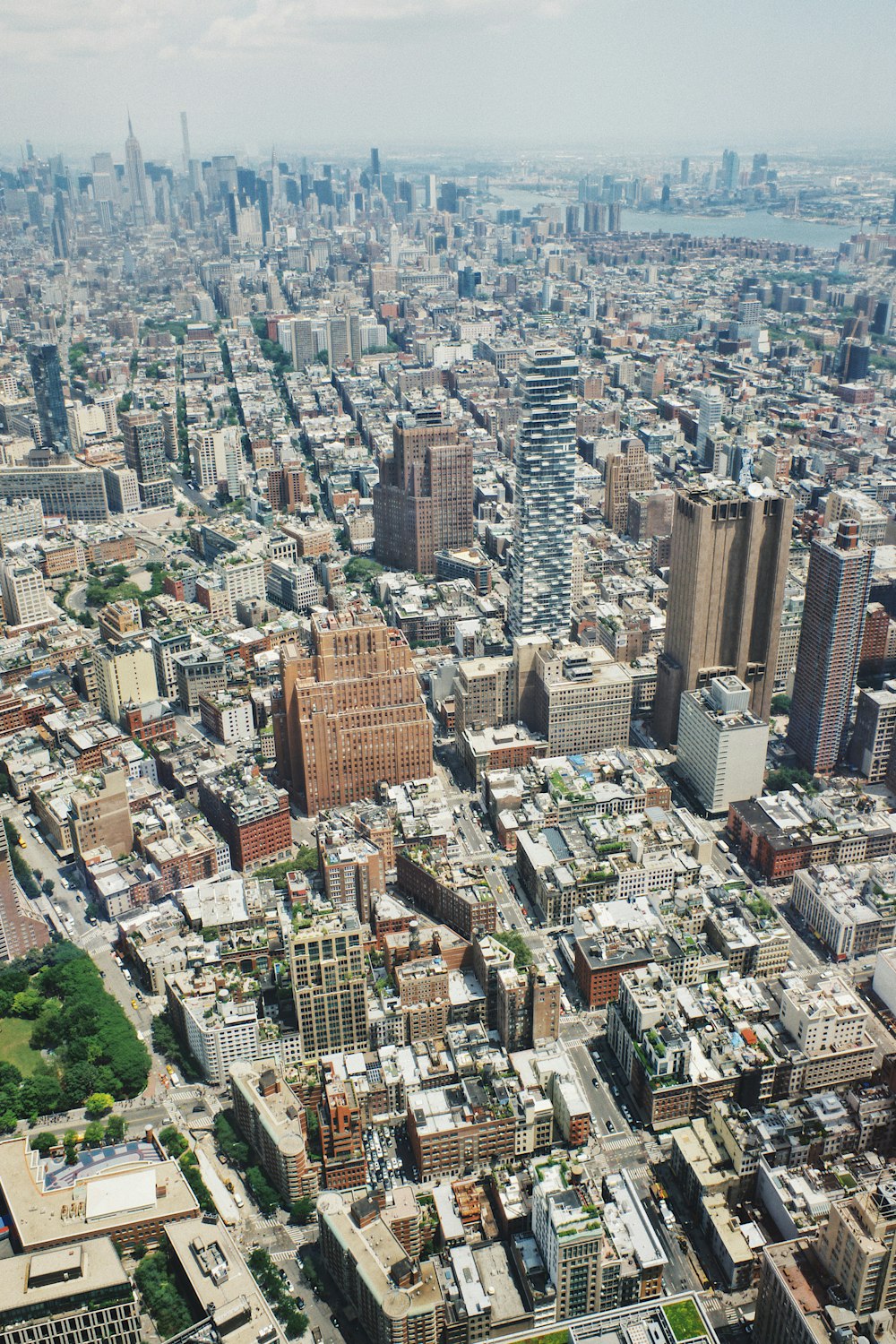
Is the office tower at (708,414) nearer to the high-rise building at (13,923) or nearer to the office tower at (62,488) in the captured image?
the office tower at (62,488)

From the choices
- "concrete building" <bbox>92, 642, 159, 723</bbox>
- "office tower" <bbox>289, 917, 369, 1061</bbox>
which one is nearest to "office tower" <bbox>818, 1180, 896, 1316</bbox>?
"office tower" <bbox>289, 917, 369, 1061</bbox>

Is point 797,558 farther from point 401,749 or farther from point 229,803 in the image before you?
point 229,803

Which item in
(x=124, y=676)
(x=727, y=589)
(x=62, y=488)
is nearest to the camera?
(x=727, y=589)

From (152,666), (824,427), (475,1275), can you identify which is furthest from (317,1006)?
(824,427)

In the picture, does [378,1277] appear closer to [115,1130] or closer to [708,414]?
[115,1130]

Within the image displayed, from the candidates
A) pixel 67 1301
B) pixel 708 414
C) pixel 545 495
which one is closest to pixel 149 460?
pixel 545 495

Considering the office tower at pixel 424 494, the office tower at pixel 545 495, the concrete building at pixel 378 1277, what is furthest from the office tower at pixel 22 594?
the concrete building at pixel 378 1277
